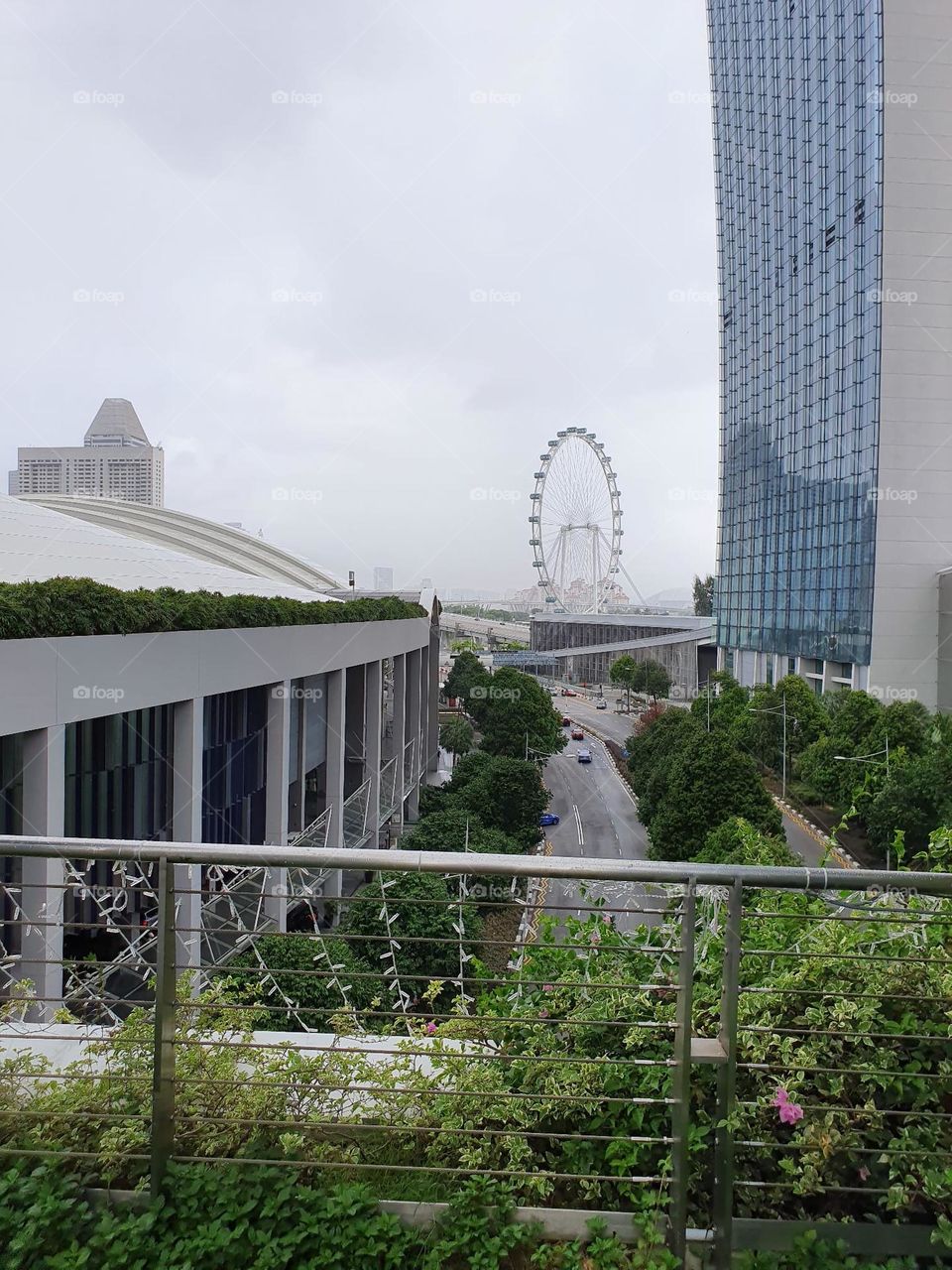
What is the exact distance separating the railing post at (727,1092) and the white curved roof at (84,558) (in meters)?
8.26

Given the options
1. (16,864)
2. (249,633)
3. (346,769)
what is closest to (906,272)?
(346,769)

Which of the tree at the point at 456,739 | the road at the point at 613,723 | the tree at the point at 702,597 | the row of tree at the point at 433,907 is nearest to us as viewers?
the row of tree at the point at 433,907

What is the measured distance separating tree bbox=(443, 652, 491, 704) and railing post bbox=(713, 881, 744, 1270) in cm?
3608

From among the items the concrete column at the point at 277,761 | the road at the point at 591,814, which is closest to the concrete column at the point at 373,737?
the road at the point at 591,814

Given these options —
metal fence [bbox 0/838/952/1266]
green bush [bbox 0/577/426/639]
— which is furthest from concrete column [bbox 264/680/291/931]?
metal fence [bbox 0/838/952/1266]

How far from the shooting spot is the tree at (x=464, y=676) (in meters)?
39.8

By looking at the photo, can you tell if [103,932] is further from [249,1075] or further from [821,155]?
[821,155]

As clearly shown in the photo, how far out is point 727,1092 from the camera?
60.0 inches

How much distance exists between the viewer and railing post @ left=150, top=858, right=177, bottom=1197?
1.57 m

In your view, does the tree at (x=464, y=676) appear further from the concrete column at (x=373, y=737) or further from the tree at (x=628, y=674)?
the concrete column at (x=373, y=737)

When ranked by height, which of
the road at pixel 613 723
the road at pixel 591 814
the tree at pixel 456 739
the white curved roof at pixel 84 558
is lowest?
the road at pixel 591 814

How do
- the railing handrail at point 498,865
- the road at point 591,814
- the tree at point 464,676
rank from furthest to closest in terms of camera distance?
the tree at point 464,676
the road at point 591,814
the railing handrail at point 498,865

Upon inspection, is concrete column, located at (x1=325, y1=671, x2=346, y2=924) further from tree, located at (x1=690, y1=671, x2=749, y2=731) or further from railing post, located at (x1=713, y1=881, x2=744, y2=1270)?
tree, located at (x1=690, y1=671, x2=749, y2=731)

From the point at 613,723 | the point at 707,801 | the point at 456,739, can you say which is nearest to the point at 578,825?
the point at 707,801
